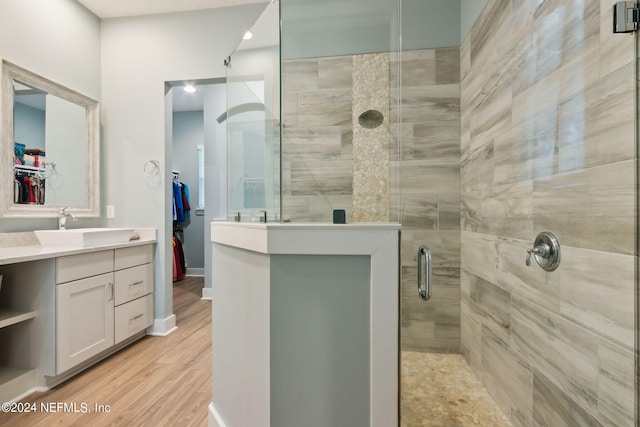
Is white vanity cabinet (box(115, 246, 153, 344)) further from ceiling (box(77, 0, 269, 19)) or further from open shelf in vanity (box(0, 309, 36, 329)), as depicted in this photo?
ceiling (box(77, 0, 269, 19))

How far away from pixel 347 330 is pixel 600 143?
1002 mm

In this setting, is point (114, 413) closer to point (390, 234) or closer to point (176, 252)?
point (390, 234)

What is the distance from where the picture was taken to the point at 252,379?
1153 mm

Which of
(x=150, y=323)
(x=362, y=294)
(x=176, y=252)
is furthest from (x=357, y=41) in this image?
(x=176, y=252)

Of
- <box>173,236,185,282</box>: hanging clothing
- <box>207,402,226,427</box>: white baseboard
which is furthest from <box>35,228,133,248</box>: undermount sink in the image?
<box>173,236,185,282</box>: hanging clothing

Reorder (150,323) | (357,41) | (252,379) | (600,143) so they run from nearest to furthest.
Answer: (600,143) → (252,379) → (357,41) → (150,323)

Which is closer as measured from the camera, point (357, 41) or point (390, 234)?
point (390, 234)

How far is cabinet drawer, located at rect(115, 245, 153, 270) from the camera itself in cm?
232

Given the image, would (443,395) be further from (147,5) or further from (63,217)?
(147,5)

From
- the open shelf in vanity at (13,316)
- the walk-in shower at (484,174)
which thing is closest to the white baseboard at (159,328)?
the open shelf in vanity at (13,316)

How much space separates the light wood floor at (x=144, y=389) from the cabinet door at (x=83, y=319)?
161 mm

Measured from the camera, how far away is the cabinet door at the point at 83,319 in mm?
1835

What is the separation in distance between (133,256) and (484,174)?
2.67 metres

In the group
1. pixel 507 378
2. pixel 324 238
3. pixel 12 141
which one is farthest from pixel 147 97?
pixel 507 378
